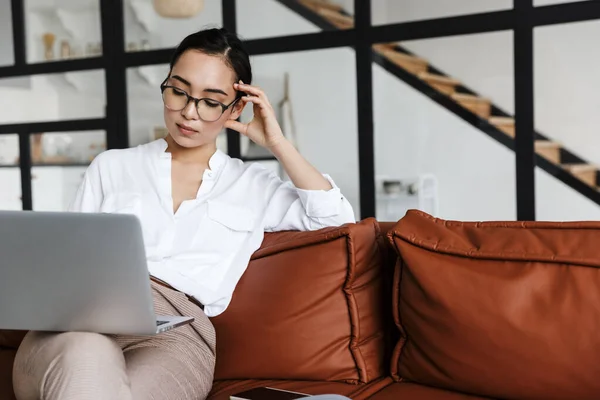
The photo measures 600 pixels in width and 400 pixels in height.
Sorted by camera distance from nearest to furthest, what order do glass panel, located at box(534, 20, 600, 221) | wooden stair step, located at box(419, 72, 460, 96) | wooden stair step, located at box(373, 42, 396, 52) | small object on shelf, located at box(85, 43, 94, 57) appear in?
glass panel, located at box(534, 20, 600, 221), wooden stair step, located at box(419, 72, 460, 96), wooden stair step, located at box(373, 42, 396, 52), small object on shelf, located at box(85, 43, 94, 57)

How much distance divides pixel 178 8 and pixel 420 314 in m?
3.53

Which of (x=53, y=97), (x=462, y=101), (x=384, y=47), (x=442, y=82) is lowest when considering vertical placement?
(x=462, y=101)

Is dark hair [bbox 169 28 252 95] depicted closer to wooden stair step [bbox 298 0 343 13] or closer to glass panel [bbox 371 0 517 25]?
glass panel [bbox 371 0 517 25]

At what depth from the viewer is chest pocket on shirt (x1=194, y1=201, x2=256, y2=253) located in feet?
6.19

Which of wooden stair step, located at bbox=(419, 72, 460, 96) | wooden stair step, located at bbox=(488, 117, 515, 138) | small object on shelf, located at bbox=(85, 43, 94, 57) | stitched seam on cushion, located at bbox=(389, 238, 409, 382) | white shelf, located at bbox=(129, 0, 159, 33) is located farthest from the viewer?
small object on shelf, located at bbox=(85, 43, 94, 57)

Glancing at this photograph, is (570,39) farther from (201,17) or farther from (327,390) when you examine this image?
(327,390)

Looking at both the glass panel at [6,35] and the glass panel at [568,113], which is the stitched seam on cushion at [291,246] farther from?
the glass panel at [6,35]

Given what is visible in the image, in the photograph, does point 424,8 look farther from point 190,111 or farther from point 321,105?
point 190,111

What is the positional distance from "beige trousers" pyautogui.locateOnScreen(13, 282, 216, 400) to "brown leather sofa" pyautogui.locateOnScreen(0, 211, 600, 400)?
109mm

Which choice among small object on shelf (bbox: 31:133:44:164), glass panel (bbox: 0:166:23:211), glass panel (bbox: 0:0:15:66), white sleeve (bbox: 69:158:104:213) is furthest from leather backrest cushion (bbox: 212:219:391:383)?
glass panel (bbox: 0:0:15:66)

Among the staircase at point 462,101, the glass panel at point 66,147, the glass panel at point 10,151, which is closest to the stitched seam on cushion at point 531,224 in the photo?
the staircase at point 462,101

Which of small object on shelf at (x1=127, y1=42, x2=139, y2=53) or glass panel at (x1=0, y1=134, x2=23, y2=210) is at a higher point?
small object on shelf at (x1=127, y1=42, x2=139, y2=53)

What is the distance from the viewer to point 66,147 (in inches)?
199

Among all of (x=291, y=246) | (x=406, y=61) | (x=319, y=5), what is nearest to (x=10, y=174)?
(x=319, y=5)
